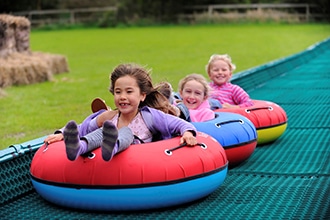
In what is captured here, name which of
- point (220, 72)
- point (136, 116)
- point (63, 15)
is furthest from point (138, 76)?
point (63, 15)

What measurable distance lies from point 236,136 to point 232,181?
0.43m

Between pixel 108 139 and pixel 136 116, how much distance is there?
2.24ft

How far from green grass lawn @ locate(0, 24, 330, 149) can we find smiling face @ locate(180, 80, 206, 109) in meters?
0.26

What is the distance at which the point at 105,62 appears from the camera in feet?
55.0

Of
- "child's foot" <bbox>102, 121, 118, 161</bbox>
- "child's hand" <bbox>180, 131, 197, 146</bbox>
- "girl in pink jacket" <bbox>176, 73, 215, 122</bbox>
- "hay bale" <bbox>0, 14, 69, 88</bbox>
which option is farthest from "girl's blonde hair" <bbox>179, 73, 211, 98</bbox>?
"hay bale" <bbox>0, 14, 69, 88</bbox>

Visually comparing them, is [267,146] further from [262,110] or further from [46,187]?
[46,187]

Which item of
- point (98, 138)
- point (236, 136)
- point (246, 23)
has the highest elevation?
point (98, 138)

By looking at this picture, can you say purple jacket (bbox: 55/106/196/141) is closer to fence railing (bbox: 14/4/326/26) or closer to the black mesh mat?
the black mesh mat

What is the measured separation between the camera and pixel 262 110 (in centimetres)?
610

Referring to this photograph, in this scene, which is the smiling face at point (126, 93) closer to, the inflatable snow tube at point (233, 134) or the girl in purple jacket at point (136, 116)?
the girl in purple jacket at point (136, 116)

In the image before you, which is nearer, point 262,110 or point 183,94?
point 183,94

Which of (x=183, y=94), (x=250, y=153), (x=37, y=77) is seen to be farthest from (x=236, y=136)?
(x=37, y=77)

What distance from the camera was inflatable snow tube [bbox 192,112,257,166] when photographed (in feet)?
16.5

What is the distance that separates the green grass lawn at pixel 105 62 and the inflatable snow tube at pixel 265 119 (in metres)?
0.88
